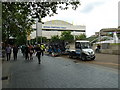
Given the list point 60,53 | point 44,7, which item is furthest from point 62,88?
point 60,53

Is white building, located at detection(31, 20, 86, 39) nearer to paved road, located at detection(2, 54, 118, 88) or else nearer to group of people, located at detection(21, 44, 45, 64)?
group of people, located at detection(21, 44, 45, 64)

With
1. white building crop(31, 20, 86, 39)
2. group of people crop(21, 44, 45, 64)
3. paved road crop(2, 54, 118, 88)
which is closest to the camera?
paved road crop(2, 54, 118, 88)

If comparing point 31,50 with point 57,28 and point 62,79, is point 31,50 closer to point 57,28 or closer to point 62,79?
point 62,79

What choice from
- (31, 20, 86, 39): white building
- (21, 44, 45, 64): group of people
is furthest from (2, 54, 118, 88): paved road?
(31, 20, 86, 39): white building

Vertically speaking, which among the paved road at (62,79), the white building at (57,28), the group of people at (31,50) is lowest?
the paved road at (62,79)

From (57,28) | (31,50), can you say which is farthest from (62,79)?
(57,28)

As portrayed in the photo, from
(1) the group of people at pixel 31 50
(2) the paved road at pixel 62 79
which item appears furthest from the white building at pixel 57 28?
(2) the paved road at pixel 62 79

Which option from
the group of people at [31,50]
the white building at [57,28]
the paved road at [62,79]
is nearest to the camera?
the paved road at [62,79]

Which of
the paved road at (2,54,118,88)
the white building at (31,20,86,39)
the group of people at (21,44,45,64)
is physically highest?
the white building at (31,20,86,39)

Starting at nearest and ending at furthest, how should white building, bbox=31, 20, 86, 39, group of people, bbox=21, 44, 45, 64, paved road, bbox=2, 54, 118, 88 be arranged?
paved road, bbox=2, 54, 118, 88 < group of people, bbox=21, 44, 45, 64 < white building, bbox=31, 20, 86, 39

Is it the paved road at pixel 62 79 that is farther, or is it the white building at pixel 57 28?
the white building at pixel 57 28

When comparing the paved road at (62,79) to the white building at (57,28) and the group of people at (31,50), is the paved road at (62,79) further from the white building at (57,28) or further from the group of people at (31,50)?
the white building at (57,28)

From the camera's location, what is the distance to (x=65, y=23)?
365 ft

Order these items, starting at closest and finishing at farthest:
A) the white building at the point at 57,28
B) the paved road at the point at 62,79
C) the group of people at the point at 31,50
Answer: the paved road at the point at 62,79 < the group of people at the point at 31,50 < the white building at the point at 57,28
